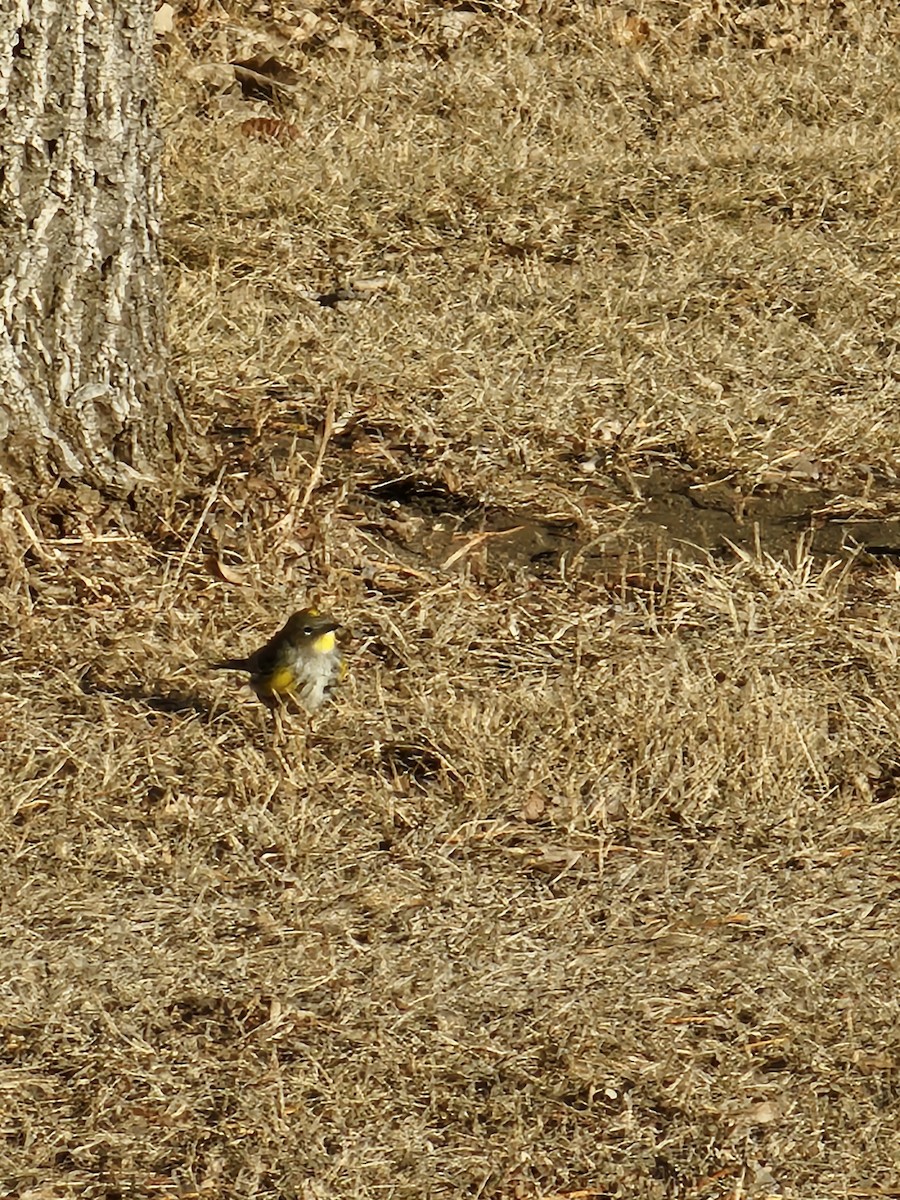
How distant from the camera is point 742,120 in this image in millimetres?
8719

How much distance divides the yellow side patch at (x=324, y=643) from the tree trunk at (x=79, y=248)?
3.67ft

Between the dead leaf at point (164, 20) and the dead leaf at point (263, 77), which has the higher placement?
the dead leaf at point (164, 20)

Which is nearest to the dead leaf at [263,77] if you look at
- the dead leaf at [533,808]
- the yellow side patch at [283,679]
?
the yellow side patch at [283,679]

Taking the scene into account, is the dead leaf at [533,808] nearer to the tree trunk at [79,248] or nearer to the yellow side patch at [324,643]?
the yellow side patch at [324,643]

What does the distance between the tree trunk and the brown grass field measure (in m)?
0.24

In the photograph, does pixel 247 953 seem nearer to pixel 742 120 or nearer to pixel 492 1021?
pixel 492 1021

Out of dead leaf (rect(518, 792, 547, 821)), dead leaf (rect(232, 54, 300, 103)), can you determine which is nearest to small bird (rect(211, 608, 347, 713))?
dead leaf (rect(518, 792, 547, 821))

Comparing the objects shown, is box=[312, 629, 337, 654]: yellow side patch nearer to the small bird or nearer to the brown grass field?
the small bird

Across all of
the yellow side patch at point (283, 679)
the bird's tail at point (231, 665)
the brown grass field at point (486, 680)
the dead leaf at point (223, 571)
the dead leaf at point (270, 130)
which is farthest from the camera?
the dead leaf at point (270, 130)

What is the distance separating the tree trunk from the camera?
5711 millimetres

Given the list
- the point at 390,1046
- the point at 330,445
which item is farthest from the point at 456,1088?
the point at 330,445

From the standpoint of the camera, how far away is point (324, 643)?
17.5ft

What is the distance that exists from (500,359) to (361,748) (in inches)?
86.5

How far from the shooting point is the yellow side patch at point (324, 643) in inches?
208
